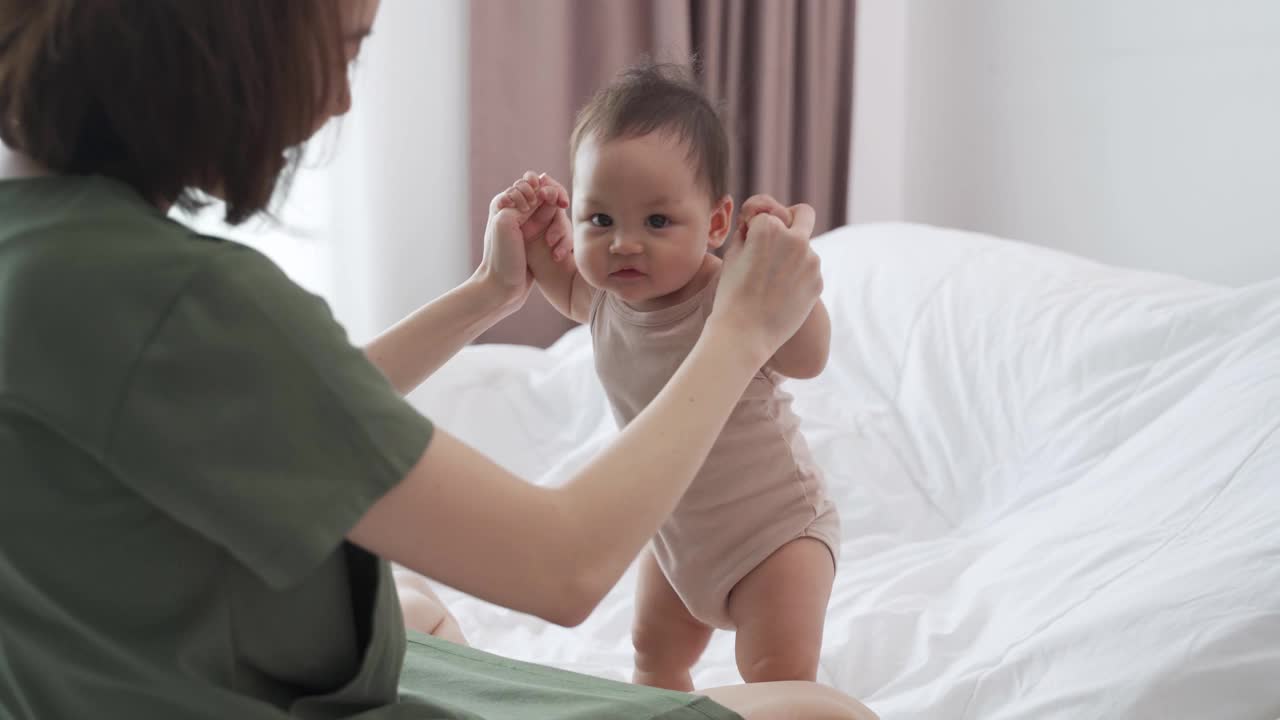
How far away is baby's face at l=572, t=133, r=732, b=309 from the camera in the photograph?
3.81 feet

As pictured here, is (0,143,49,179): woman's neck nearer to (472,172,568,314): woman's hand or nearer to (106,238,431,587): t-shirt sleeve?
(106,238,431,587): t-shirt sleeve

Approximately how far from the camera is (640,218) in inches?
46.1

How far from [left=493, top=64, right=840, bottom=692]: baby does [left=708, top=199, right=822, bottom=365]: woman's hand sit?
20 centimetres

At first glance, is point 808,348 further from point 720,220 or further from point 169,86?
point 169,86

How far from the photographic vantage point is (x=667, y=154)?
1170 mm

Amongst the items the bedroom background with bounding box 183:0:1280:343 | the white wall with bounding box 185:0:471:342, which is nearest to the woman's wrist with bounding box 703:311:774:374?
the bedroom background with bounding box 183:0:1280:343

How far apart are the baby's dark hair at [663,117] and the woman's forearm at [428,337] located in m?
0.21

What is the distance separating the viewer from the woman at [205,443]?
614mm

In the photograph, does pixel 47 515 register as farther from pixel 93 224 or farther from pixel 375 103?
pixel 375 103

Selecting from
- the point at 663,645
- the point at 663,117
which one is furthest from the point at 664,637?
the point at 663,117

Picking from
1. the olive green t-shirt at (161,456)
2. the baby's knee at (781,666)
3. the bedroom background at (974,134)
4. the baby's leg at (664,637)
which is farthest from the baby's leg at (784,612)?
the bedroom background at (974,134)

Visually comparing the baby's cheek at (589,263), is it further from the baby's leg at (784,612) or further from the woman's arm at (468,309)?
the baby's leg at (784,612)

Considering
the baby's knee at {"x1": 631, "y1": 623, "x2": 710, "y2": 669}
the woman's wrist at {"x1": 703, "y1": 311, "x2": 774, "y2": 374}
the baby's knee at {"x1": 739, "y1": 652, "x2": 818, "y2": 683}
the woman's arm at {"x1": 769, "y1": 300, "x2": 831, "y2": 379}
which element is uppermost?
the woman's wrist at {"x1": 703, "y1": 311, "x2": 774, "y2": 374}

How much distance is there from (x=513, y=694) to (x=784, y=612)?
1.20 ft
